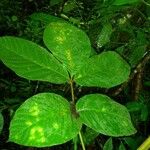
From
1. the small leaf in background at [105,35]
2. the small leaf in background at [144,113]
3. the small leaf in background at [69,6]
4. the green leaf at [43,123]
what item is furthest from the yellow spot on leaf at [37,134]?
the small leaf in background at [69,6]

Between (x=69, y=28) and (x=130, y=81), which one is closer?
(x=69, y=28)

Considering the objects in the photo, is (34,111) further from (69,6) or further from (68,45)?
(69,6)

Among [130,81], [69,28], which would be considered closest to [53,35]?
[69,28]

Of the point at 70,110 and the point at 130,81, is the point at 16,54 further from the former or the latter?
the point at 130,81

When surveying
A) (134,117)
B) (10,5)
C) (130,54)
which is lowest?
(10,5)

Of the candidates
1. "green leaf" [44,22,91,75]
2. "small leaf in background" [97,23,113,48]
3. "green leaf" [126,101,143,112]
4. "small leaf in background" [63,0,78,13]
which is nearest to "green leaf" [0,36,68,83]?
"green leaf" [44,22,91,75]

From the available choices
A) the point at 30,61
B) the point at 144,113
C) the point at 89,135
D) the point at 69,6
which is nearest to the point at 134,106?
the point at 144,113
